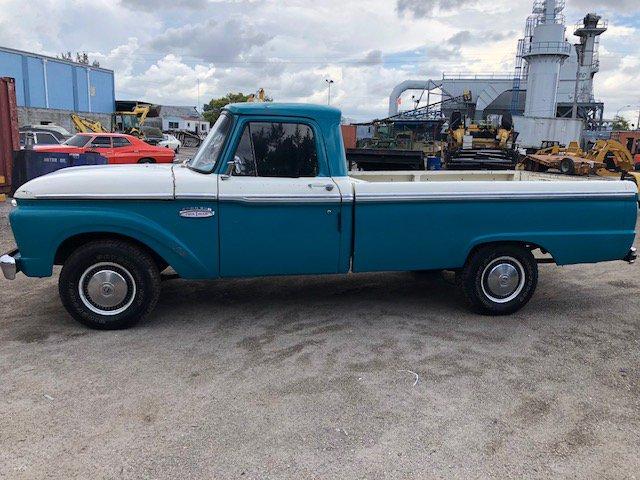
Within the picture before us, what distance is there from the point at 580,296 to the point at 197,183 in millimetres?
4448

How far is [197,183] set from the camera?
478cm

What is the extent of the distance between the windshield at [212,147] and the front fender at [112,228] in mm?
510

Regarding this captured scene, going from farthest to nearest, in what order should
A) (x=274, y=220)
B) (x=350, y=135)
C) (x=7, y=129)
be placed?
(x=350, y=135), (x=7, y=129), (x=274, y=220)

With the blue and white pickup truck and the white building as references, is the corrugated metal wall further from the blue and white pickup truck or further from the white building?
the blue and white pickup truck

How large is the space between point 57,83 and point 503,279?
5249cm

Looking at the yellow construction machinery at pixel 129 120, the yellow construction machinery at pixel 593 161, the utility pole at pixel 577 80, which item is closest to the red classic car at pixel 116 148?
the yellow construction machinery at pixel 593 161

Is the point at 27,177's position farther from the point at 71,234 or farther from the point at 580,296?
the point at 580,296

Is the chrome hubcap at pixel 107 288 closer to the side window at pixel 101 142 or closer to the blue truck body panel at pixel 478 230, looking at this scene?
the blue truck body panel at pixel 478 230

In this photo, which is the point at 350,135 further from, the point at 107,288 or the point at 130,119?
the point at 130,119

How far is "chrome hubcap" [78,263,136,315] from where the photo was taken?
4773mm

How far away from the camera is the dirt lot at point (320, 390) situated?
3.13 meters

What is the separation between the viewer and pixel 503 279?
5391 mm

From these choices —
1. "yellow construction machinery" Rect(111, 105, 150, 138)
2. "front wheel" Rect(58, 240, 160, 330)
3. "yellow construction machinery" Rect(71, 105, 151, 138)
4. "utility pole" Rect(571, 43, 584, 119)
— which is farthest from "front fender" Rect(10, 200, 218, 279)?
"utility pole" Rect(571, 43, 584, 119)

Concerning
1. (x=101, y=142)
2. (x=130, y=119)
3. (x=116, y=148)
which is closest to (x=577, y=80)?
(x=130, y=119)
